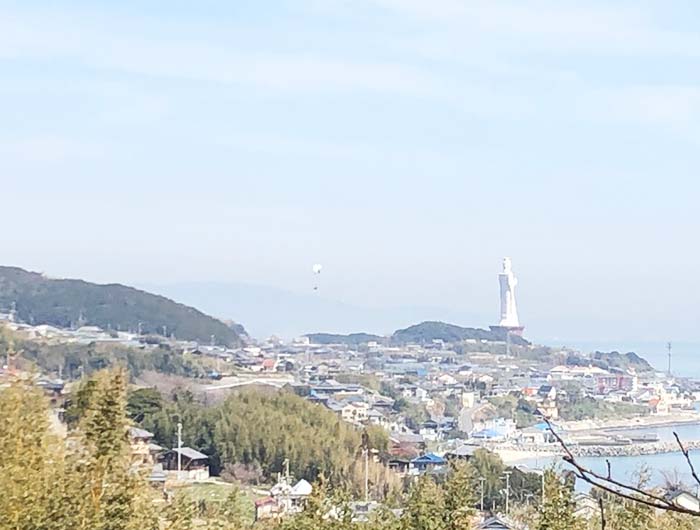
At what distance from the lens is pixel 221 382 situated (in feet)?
77.4

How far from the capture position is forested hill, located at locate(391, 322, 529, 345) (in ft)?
141

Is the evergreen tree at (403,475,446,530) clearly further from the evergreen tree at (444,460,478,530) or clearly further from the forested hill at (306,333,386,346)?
the forested hill at (306,333,386,346)


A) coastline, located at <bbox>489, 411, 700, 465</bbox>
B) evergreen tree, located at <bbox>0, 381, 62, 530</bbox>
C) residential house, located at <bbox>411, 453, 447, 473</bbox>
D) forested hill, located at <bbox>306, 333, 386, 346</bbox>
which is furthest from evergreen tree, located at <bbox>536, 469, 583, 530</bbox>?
forested hill, located at <bbox>306, 333, 386, 346</bbox>

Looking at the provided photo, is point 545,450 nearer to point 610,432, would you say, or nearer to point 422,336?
point 610,432

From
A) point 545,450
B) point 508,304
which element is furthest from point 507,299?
Answer: point 545,450

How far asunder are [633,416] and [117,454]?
86.6 ft

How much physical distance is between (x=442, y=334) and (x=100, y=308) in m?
15.1

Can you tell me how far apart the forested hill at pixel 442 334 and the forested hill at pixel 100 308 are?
10242 millimetres

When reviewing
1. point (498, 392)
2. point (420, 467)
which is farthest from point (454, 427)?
point (420, 467)

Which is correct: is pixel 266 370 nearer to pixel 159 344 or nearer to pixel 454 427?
pixel 159 344

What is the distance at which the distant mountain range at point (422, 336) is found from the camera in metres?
43.1

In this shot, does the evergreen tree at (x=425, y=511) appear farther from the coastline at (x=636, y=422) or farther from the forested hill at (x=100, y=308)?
the forested hill at (x=100, y=308)

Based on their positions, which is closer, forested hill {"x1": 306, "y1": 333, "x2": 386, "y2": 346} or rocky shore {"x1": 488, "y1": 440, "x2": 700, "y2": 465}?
rocky shore {"x1": 488, "y1": 440, "x2": 700, "y2": 465}

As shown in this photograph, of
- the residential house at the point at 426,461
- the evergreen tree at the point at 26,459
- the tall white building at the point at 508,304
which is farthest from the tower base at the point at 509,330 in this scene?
the evergreen tree at the point at 26,459
